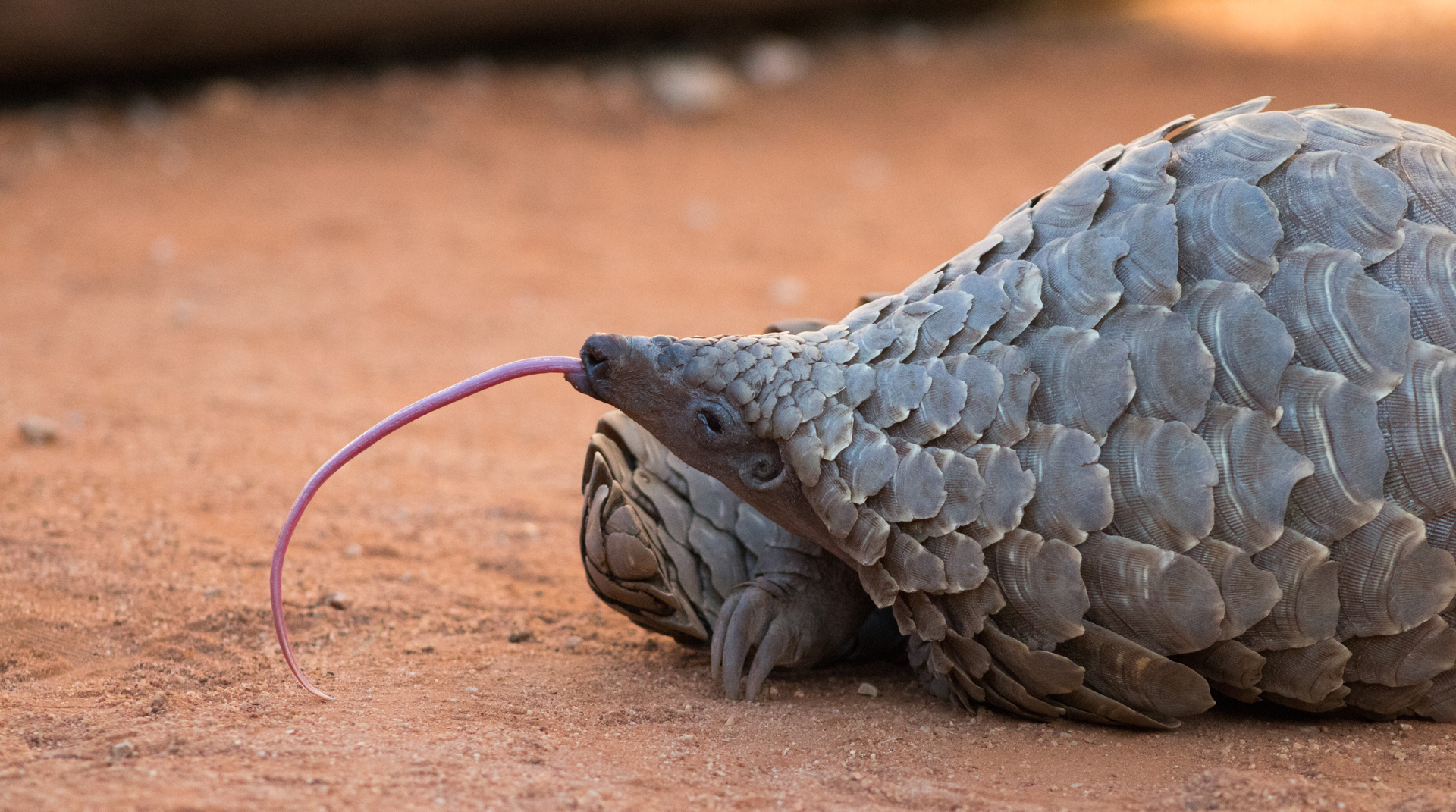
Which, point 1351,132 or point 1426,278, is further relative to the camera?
point 1351,132

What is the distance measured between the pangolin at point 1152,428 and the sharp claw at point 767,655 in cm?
26

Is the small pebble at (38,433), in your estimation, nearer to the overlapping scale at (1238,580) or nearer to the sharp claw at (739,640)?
the sharp claw at (739,640)

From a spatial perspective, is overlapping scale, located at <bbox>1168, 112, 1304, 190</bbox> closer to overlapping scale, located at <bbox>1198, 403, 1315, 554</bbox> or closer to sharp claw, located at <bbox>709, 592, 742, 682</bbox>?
overlapping scale, located at <bbox>1198, 403, 1315, 554</bbox>

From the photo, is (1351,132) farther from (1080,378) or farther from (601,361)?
(601,361)

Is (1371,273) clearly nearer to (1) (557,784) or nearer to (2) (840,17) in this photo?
(1) (557,784)

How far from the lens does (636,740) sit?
8.73ft

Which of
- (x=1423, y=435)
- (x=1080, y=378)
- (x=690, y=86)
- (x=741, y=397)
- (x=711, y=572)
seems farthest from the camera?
(x=690, y=86)

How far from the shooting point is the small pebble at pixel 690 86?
916cm

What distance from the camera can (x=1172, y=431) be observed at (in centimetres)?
252

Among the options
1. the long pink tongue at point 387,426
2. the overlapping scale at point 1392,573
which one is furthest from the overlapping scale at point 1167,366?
the long pink tongue at point 387,426

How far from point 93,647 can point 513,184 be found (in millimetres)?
5552

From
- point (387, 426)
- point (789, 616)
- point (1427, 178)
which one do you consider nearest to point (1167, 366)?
point (1427, 178)

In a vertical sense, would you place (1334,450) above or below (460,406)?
above

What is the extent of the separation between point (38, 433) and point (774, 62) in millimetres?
6735
